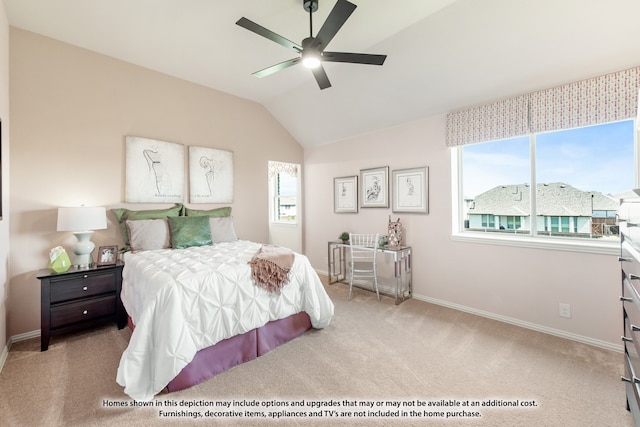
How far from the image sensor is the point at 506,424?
5.34ft

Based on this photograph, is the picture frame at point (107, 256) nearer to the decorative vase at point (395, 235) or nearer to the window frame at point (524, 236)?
the decorative vase at point (395, 235)

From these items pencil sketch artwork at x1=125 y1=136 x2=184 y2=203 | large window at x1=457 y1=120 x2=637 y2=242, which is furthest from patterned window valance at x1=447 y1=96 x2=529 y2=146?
pencil sketch artwork at x1=125 y1=136 x2=184 y2=203

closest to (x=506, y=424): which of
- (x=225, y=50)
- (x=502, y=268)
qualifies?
(x=502, y=268)

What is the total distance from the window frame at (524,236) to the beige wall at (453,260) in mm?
60

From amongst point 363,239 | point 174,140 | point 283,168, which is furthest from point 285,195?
point 174,140

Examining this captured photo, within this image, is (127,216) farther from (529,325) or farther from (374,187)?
(529,325)

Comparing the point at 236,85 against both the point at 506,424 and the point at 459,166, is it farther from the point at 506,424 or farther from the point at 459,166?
the point at 506,424

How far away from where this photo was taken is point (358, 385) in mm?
1963

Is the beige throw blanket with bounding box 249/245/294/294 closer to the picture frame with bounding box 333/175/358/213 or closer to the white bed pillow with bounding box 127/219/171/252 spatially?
the white bed pillow with bounding box 127/219/171/252

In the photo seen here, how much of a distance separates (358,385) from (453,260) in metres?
2.15

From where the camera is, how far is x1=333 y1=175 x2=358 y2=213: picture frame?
455 centimetres

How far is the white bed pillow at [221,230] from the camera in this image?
3.63 metres

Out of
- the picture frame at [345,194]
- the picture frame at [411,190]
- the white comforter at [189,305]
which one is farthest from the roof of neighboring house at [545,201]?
the white comforter at [189,305]

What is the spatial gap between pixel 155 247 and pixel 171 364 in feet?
5.76
